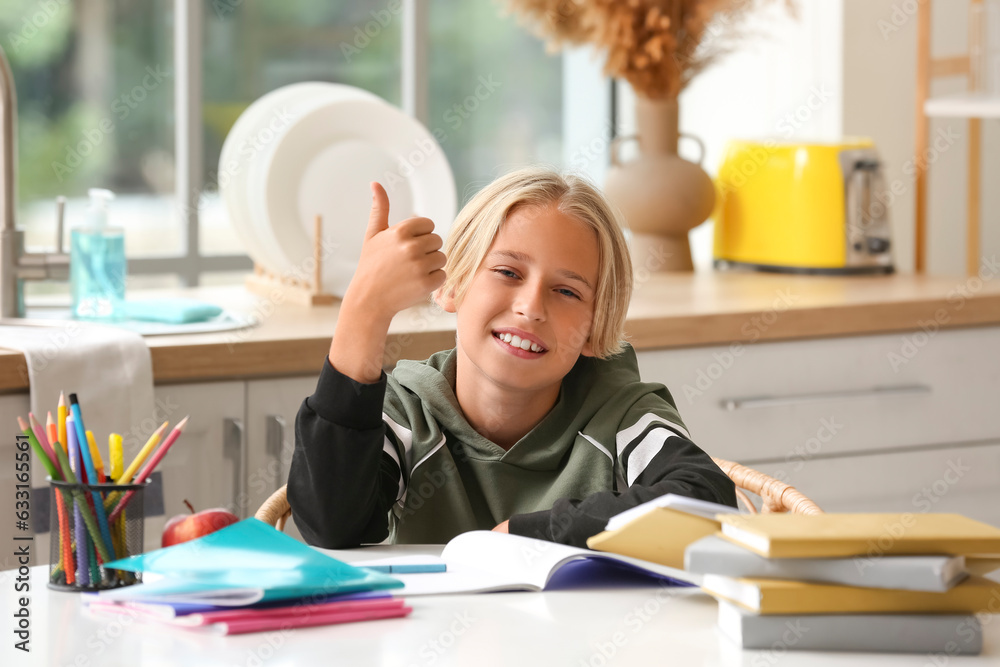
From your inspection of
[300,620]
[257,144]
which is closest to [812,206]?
[257,144]

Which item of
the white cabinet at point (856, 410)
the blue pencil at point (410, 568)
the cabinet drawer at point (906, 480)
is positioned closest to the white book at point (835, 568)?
the blue pencil at point (410, 568)

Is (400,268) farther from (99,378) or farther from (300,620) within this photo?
(99,378)

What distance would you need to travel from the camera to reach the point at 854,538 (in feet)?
2.35

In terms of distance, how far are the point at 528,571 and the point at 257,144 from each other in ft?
4.17

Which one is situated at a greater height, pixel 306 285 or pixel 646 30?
pixel 646 30

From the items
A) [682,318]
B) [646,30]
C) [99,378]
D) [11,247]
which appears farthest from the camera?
[646,30]

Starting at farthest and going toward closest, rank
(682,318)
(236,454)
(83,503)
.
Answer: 1. (682,318)
2. (236,454)
3. (83,503)

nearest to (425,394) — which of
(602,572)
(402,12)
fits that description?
(602,572)

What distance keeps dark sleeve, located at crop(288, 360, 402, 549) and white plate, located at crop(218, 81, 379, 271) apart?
96 cm

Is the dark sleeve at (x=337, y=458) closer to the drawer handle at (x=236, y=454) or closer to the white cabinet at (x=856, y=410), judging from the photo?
the drawer handle at (x=236, y=454)

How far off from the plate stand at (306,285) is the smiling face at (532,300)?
80 cm

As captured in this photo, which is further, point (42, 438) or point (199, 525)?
point (199, 525)

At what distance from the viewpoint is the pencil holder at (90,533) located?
0.85 m

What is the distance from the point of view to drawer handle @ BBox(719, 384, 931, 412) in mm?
1886
